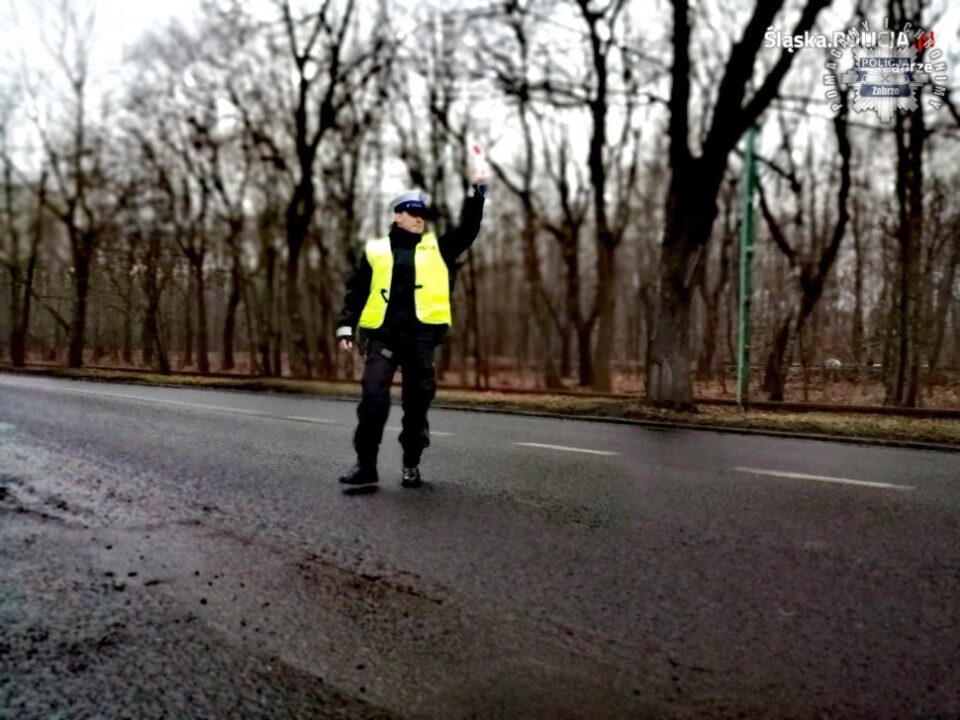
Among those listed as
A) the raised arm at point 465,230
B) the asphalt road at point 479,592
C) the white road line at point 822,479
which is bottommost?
the asphalt road at point 479,592

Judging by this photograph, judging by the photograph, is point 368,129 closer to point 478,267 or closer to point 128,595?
point 478,267

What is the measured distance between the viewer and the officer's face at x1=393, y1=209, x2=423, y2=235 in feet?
15.8

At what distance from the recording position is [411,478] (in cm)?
518

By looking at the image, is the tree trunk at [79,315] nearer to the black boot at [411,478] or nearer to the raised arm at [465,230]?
the black boot at [411,478]

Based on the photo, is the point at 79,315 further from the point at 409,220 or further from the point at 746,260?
the point at 409,220

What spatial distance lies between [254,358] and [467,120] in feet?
35.5

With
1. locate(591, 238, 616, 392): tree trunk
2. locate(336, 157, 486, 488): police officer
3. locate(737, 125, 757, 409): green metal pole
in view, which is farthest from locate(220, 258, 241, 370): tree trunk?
locate(336, 157, 486, 488): police officer

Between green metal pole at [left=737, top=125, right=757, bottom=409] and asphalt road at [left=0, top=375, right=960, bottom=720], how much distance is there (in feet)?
18.3

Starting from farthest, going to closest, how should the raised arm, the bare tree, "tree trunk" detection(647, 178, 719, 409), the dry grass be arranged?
"tree trunk" detection(647, 178, 719, 409), the bare tree, the dry grass, the raised arm

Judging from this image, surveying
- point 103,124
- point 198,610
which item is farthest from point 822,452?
point 103,124

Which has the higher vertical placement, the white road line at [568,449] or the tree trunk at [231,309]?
the tree trunk at [231,309]

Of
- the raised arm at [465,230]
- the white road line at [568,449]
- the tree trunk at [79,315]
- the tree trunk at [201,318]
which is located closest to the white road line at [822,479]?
the white road line at [568,449]

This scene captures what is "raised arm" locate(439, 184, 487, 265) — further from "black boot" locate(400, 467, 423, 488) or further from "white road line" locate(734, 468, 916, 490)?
"white road line" locate(734, 468, 916, 490)

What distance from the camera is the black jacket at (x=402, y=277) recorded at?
483cm
